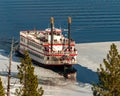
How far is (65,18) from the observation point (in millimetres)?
104438

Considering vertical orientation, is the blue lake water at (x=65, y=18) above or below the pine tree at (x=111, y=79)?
above

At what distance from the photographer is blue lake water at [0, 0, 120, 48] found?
87.1 metres

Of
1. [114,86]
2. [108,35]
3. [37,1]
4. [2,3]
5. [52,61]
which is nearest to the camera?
[114,86]

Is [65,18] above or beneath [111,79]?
above

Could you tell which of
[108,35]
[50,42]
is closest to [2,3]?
[108,35]

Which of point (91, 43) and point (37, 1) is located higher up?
point (37, 1)

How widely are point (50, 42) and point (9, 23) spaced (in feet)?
102

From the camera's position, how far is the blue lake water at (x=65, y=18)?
87.1 metres

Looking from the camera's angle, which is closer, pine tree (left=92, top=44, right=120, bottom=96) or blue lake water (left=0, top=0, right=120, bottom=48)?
pine tree (left=92, top=44, right=120, bottom=96)

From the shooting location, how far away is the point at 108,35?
87.0m

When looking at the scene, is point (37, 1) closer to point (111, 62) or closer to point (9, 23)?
point (9, 23)

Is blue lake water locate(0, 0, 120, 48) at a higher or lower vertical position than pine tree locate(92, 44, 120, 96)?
higher

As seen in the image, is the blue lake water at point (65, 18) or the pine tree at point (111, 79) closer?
the pine tree at point (111, 79)

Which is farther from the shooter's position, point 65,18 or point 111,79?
point 65,18
